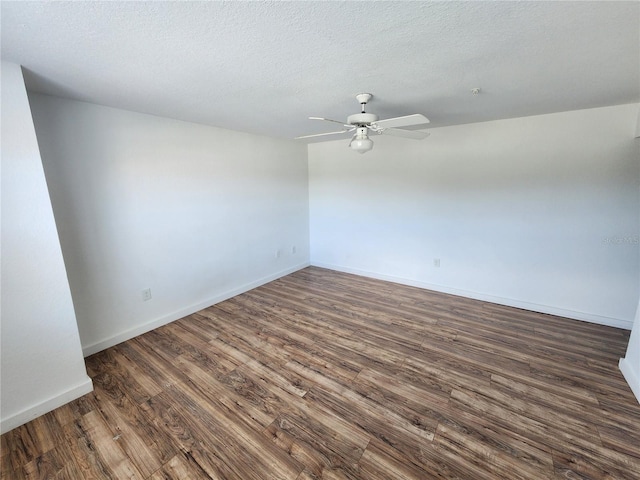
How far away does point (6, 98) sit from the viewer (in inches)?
64.9

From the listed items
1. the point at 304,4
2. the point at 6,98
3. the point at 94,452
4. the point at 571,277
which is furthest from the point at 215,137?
the point at 571,277

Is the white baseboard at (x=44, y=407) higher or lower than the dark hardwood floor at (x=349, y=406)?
higher

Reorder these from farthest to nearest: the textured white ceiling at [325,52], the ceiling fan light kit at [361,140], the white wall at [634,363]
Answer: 1. the ceiling fan light kit at [361,140]
2. the white wall at [634,363]
3. the textured white ceiling at [325,52]

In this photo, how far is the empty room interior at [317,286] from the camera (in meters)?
1.49

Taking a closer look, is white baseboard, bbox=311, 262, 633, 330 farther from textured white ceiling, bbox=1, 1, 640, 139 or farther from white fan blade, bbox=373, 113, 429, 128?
white fan blade, bbox=373, 113, 429, 128

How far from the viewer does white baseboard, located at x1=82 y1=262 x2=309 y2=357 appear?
265cm

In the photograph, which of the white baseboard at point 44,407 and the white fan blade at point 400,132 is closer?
the white baseboard at point 44,407

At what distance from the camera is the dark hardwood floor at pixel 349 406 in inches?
61.9

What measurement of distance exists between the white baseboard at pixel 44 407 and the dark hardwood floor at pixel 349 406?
5 centimetres

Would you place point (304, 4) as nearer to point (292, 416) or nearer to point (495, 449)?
point (292, 416)

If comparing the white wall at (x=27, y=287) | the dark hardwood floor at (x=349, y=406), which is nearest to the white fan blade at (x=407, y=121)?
the dark hardwood floor at (x=349, y=406)

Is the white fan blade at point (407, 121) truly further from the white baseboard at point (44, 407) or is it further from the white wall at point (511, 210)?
the white baseboard at point (44, 407)

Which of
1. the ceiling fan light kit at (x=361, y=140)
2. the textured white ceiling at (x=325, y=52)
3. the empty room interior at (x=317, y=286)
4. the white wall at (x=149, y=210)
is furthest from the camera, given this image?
the white wall at (x=149, y=210)

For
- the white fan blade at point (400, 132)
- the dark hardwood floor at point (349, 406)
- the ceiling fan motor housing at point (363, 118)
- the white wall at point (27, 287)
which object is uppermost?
the ceiling fan motor housing at point (363, 118)
